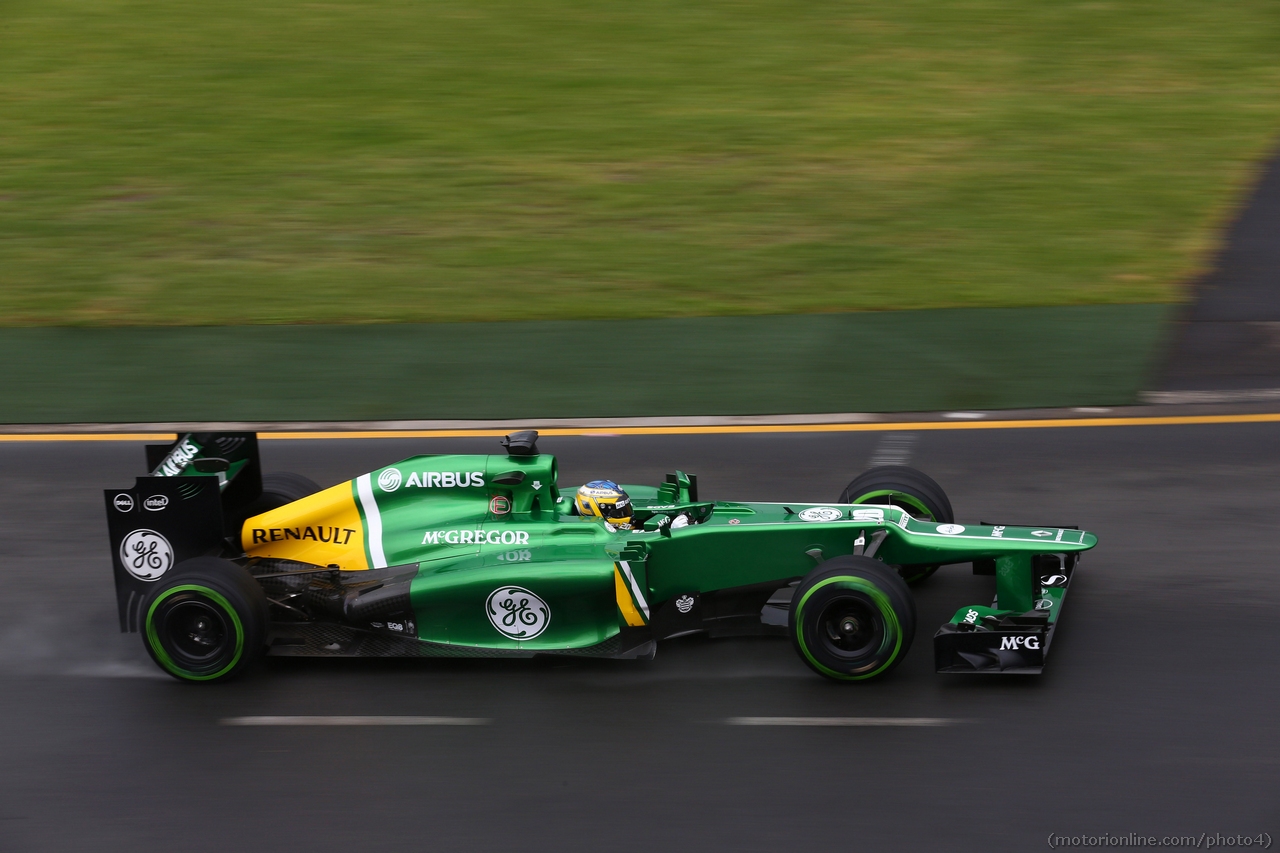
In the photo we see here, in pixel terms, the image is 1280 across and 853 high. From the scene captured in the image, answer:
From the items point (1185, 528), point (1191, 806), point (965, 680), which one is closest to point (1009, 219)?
point (1185, 528)

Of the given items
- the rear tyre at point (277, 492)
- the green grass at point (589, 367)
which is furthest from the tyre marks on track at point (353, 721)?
the green grass at point (589, 367)

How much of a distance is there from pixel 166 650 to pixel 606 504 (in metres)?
2.63

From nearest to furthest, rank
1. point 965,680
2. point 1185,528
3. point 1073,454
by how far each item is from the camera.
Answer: point 965,680 → point 1185,528 → point 1073,454

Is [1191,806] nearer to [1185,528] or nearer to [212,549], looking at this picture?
[1185,528]

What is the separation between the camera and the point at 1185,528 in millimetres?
10016

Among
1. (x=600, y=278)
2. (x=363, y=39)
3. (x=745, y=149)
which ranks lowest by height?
(x=600, y=278)

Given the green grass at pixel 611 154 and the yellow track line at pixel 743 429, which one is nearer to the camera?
the yellow track line at pixel 743 429

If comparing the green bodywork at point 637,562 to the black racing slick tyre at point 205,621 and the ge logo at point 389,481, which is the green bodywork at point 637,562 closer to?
the ge logo at point 389,481

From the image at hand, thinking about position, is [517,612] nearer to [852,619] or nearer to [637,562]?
[637,562]

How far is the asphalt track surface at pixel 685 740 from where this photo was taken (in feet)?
22.1

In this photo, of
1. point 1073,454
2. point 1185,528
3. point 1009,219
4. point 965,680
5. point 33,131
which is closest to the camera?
point 965,680

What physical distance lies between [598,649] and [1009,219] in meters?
10.6

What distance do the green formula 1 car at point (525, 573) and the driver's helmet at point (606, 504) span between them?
0.18 feet

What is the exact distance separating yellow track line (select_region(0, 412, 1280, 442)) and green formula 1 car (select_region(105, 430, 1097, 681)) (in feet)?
11.4
